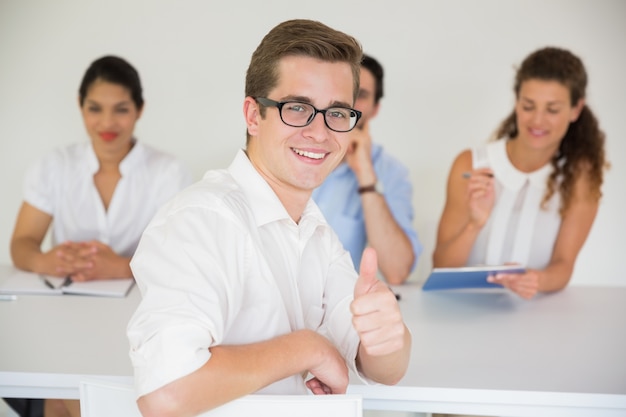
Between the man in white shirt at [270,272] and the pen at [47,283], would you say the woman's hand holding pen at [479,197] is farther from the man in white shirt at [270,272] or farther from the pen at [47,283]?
the pen at [47,283]

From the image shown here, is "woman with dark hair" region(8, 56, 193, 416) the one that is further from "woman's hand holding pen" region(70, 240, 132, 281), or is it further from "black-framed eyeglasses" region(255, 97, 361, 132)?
"black-framed eyeglasses" region(255, 97, 361, 132)

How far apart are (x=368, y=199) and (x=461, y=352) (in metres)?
1.10

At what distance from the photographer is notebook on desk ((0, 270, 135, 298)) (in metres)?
2.19

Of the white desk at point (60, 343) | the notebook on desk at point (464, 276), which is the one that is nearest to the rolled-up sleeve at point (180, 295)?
the white desk at point (60, 343)

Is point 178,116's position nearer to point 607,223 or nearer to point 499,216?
point 499,216

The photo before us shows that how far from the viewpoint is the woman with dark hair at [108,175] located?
2.90 meters

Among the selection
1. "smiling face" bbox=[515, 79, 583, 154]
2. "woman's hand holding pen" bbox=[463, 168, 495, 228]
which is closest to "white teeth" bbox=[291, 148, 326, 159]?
"woman's hand holding pen" bbox=[463, 168, 495, 228]

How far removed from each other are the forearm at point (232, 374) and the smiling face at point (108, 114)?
1.88 m

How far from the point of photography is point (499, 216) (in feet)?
9.06

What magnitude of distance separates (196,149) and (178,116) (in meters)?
0.19

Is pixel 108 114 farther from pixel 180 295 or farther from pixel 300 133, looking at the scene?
pixel 180 295

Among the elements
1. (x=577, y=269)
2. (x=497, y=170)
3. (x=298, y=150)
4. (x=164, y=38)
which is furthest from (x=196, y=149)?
(x=298, y=150)

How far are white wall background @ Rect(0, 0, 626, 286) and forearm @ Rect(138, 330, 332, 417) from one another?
2.55m

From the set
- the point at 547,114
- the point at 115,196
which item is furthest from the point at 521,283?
the point at 115,196
